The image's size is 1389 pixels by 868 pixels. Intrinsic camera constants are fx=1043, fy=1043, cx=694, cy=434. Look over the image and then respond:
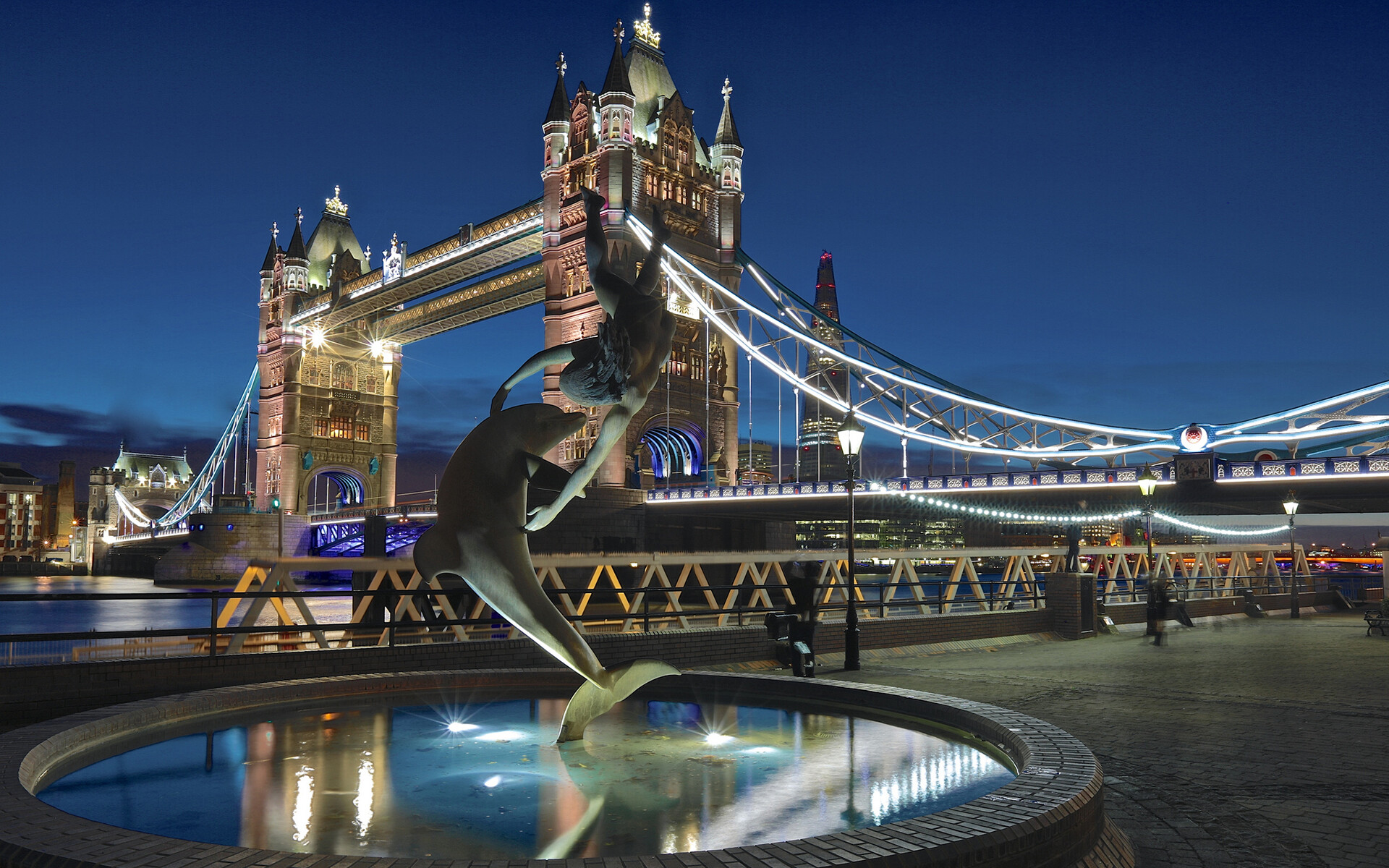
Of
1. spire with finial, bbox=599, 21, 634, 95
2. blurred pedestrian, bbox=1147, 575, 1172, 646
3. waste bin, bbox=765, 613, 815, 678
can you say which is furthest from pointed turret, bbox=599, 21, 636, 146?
waste bin, bbox=765, 613, 815, 678

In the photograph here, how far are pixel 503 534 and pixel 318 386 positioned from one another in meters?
79.1

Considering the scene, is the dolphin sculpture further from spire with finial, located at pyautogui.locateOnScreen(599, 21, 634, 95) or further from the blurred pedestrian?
spire with finial, located at pyautogui.locateOnScreen(599, 21, 634, 95)

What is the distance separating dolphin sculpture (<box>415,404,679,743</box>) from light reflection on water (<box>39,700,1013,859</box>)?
30.7 inches

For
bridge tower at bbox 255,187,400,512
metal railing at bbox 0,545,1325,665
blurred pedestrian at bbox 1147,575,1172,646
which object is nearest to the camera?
metal railing at bbox 0,545,1325,665

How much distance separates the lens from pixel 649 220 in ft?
180

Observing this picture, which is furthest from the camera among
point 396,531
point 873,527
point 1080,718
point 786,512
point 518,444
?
point 873,527

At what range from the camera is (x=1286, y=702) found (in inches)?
407

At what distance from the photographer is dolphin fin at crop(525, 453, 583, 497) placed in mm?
7027

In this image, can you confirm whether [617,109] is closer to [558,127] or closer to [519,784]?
[558,127]

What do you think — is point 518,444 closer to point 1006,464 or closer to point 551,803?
point 551,803

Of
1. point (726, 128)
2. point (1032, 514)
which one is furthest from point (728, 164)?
point (1032, 514)

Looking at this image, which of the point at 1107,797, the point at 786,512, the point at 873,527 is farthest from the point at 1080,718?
the point at 873,527

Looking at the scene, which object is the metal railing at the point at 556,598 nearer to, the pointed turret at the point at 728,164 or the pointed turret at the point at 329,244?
the pointed turret at the point at 728,164

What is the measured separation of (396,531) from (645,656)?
141ft
